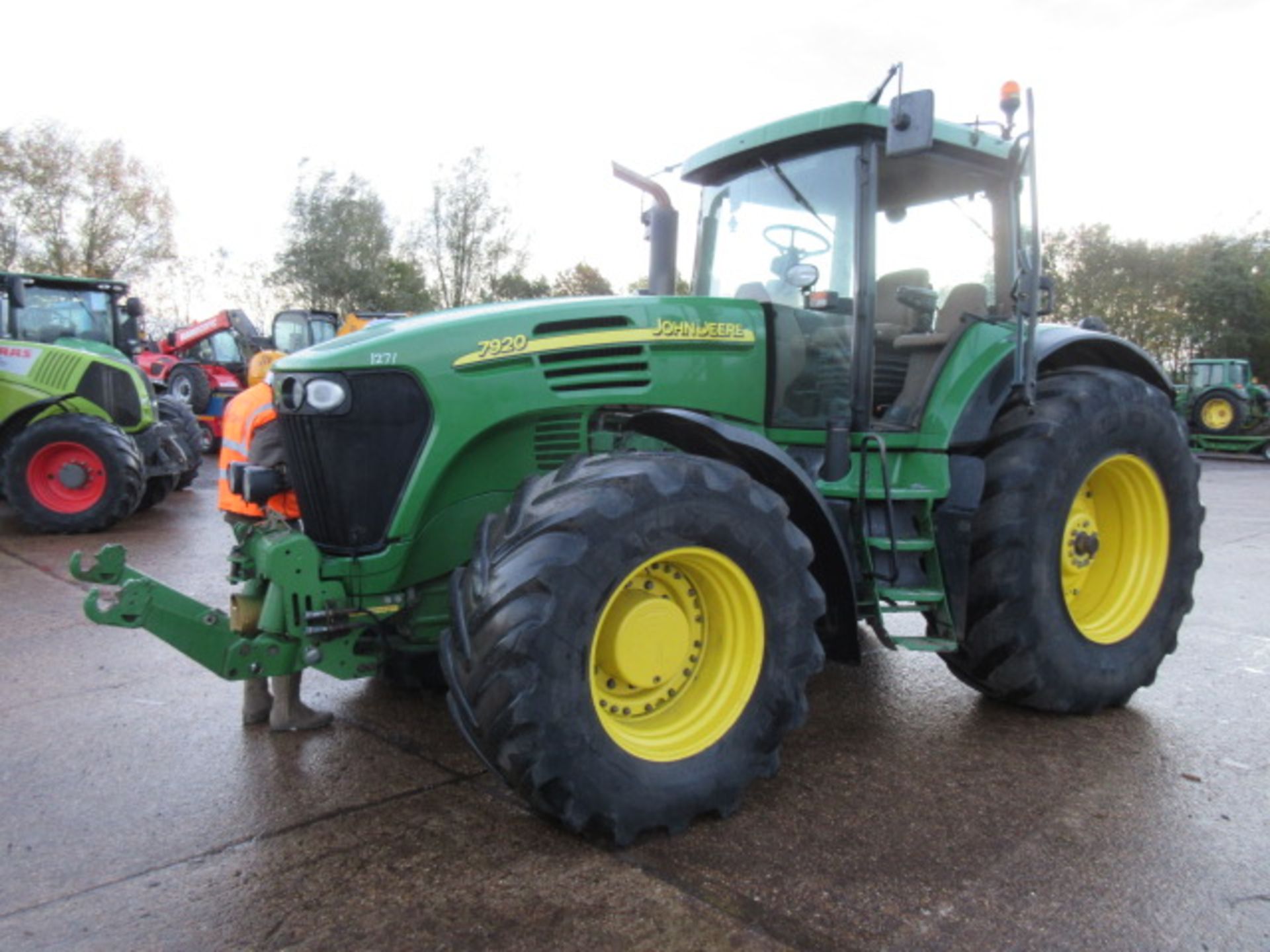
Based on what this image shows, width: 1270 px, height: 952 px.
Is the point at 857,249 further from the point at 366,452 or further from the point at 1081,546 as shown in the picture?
the point at 366,452

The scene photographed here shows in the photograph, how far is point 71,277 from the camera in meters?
10.9

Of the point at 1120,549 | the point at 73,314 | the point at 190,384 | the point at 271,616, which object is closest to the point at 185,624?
the point at 271,616

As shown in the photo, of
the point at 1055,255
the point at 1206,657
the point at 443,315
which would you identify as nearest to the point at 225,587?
the point at 443,315

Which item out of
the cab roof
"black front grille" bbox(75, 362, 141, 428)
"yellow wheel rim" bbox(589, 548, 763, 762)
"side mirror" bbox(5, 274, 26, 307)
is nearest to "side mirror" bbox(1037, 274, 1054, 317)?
the cab roof

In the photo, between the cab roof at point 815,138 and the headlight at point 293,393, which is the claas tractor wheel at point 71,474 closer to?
the headlight at point 293,393

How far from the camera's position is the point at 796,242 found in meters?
4.04

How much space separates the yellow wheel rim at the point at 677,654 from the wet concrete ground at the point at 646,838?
305 millimetres

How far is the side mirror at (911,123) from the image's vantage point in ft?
10.6

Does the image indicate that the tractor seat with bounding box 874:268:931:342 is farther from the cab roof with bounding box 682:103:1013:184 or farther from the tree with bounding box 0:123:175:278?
→ the tree with bounding box 0:123:175:278

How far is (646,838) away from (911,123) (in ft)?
8.20

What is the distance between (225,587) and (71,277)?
6.22m

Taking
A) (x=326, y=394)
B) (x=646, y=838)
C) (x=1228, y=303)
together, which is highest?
(x=1228, y=303)

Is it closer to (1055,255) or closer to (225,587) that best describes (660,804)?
(225,587)

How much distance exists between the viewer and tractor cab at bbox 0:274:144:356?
10312 mm
